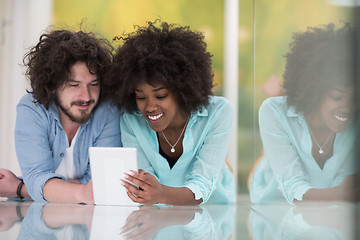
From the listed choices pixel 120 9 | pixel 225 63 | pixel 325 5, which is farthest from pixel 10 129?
pixel 325 5

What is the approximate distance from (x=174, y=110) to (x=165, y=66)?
0.48 feet

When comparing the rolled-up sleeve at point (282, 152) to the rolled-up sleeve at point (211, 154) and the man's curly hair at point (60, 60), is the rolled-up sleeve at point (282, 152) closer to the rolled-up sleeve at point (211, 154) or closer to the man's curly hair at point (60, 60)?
the rolled-up sleeve at point (211, 154)

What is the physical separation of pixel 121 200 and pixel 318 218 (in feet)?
1.68

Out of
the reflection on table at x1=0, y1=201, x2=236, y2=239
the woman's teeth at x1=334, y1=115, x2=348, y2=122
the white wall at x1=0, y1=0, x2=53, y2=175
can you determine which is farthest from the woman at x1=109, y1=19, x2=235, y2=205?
the white wall at x1=0, y1=0, x2=53, y2=175

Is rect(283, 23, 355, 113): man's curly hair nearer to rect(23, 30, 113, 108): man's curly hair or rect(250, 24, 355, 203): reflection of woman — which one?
rect(250, 24, 355, 203): reflection of woman

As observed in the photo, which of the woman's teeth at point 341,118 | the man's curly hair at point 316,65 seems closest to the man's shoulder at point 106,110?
the man's curly hair at point 316,65

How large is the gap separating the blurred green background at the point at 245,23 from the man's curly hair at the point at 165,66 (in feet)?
0.53

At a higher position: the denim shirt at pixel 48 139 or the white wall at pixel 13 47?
the white wall at pixel 13 47

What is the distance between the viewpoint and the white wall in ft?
6.53

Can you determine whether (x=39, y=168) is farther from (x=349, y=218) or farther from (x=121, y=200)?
(x=349, y=218)

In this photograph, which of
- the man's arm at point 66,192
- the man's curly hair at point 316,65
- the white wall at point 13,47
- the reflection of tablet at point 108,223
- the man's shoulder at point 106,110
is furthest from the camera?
the white wall at point 13,47

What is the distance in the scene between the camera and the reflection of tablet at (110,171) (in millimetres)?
1055

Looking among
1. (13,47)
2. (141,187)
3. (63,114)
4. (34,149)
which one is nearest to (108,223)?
(141,187)

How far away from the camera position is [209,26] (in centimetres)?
204
